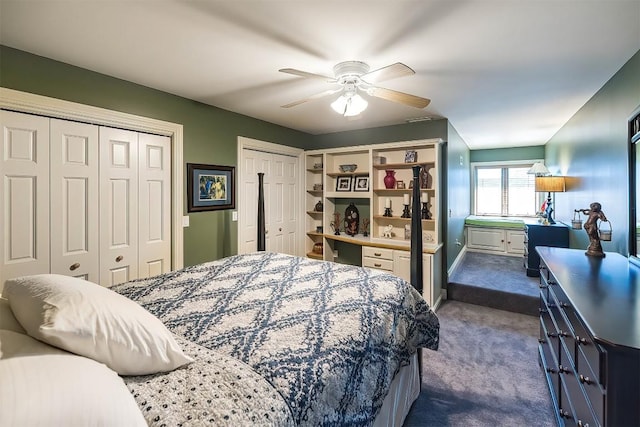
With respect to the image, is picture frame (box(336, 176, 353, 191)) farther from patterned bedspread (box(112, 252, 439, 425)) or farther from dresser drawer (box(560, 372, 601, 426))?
dresser drawer (box(560, 372, 601, 426))

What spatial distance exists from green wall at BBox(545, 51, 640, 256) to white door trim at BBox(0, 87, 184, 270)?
3790mm

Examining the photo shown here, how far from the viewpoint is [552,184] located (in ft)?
14.0

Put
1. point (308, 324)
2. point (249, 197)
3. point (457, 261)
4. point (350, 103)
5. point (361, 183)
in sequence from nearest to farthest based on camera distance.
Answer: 1. point (308, 324)
2. point (350, 103)
3. point (249, 197)
4. point (361, 183)
5. point (457, 261)

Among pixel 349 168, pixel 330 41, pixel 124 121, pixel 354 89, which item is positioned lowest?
pixel 349 168

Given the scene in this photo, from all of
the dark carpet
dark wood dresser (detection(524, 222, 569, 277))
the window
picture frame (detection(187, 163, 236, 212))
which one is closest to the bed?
picture frame (detection(187, 163, 236, 212))

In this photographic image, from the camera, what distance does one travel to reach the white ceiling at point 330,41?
164 centimetres

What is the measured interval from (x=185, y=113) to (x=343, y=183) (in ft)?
8.04

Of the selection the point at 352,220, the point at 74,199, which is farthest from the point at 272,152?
the point at 74,199

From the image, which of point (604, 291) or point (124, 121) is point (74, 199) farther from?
point (604, 291)

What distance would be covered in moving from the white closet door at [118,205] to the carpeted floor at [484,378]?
2630 millimetres

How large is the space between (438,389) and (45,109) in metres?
3.59

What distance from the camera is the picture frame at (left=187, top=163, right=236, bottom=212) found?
3.25m

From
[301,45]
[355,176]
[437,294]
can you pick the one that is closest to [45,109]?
[301,45]

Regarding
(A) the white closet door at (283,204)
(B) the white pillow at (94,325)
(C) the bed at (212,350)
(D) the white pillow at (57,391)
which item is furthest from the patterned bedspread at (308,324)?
(A) the white closet door at (283,204)
